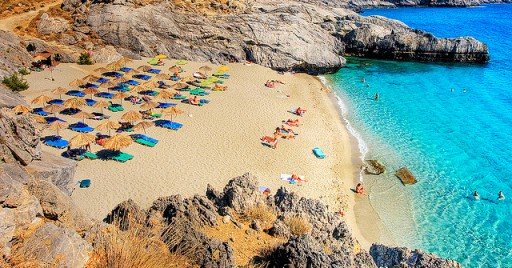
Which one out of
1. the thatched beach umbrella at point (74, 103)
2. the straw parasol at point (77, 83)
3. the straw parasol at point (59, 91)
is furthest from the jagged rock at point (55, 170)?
the straw parasol at point (77, 83)

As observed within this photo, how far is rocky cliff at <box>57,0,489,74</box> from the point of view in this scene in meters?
49.8

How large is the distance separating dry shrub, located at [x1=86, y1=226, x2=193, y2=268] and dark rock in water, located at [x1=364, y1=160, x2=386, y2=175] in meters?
20.4

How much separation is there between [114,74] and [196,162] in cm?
2034

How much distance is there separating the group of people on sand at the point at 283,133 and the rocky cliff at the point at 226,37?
58.3 ft

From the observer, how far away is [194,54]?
164ft

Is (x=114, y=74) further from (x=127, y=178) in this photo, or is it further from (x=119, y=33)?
(x=127, y=178)

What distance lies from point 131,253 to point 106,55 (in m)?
41.9

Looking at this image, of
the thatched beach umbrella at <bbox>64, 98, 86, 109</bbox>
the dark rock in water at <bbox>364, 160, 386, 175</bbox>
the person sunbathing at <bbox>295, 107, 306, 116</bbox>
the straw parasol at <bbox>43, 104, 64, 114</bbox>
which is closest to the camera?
the dark rock in water at <bbox>364, 160, 386, 175</bbox>

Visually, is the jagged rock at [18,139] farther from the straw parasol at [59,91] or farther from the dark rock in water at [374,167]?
the straw parasol at [59,91]

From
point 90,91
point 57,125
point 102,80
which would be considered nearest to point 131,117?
point 57,125

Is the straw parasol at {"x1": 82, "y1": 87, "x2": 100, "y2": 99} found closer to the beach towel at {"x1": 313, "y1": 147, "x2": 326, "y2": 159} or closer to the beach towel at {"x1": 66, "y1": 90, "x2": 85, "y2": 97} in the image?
the beach towel at {"x1": 66, "y1": 90, "x2": 85, "y2": 97}

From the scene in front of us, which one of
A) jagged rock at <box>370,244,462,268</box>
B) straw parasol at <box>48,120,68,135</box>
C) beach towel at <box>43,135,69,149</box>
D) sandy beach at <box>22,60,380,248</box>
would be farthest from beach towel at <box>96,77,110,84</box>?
jagged rock at <box>370,244,462,268</box>

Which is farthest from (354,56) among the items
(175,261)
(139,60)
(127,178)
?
(175,261)

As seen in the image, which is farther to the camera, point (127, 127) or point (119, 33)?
point (119, 33)
